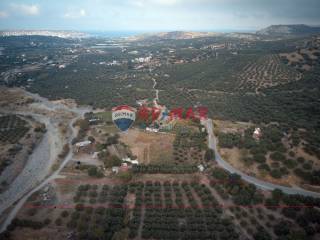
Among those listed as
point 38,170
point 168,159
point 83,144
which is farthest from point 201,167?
point 38,170

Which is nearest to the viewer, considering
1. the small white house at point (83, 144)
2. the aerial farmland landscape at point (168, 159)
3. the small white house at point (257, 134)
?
the aerial farmland landscape at point (168, 159)

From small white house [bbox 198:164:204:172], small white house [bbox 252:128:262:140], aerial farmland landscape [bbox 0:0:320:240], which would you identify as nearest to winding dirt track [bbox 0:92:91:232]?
aerial farmland landscape [bbox 0:0:320:240]

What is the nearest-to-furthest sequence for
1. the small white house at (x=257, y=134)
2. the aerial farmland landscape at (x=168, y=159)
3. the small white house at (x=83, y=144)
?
the aerial farmland landscape at (x=168, y=159), the small white house at (x=257, y=134), the small white house at (x=83, y=144)

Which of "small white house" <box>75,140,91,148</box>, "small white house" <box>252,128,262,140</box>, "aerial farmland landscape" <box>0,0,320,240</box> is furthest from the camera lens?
"small white house" <box>75,140,91,148</box>

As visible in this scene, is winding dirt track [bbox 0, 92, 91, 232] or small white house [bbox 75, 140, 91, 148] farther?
small white house [bbox 75, 140, 91, 148]

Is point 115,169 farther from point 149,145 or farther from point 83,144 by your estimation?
point 83,144

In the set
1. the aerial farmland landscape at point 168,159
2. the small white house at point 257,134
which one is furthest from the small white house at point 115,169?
the small white house at point 257,134

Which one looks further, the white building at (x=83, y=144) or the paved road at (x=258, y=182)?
the white building at (x=83, y=144)

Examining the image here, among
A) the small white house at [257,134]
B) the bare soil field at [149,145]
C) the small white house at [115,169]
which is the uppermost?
the small white house at [257,134]

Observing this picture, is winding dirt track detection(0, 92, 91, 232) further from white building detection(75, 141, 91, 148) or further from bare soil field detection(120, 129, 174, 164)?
bare soil field detection(120, 129, 174, 164)

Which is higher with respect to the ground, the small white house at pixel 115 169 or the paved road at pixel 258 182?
the paved road at pixel 258 182

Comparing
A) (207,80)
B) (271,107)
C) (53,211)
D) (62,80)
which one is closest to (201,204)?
(53,211)

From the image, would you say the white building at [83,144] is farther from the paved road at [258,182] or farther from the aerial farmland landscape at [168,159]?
the paved road at [258,182]
